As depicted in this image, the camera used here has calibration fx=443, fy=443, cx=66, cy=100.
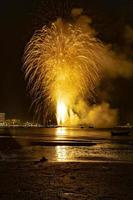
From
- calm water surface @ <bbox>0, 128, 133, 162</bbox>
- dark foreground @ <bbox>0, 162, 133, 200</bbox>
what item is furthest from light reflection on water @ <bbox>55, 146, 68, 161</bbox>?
dark foreground @ <bbox>0, 162, 133, 200</bbox>

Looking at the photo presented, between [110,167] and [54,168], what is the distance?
552 cm

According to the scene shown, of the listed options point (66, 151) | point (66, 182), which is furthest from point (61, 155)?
point (66, 182)

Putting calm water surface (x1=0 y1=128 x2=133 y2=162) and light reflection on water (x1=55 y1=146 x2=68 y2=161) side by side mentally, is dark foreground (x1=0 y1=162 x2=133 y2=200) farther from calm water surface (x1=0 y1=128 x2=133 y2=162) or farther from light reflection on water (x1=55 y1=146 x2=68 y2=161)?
calm water surface (x1=0 y1=128 x2=133 y2=162)

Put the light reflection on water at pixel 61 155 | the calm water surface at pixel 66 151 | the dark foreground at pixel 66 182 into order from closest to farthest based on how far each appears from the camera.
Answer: the dark foreground at pixel 66 182, the light reflection on water at pixel 61 155, the calm water surface at pixel 66 151

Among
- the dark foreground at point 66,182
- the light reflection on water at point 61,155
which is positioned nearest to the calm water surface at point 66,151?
the light reflection on water at point 61,155

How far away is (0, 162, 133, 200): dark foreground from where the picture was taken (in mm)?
25953

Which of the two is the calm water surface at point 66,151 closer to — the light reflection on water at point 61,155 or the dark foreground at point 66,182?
the light reflection on water at point 61,155

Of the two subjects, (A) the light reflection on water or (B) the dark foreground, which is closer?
(B) the dark foreground

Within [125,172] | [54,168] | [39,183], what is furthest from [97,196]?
[54,168]

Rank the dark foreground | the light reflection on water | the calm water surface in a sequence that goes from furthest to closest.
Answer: the calm water surface < the light reflection on water < the dark foreground

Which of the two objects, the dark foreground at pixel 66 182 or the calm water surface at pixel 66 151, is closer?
the dark foreground at pixel 66 182

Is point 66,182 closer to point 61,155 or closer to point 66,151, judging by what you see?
point 61,155

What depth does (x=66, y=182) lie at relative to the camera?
102 ft

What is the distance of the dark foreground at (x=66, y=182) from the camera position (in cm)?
2595
